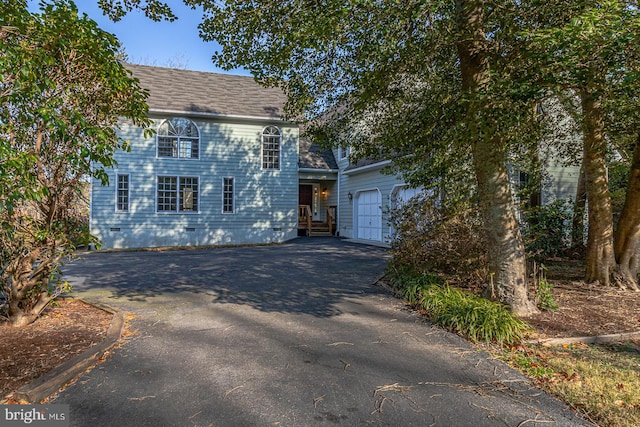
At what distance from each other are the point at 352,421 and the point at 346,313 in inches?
118

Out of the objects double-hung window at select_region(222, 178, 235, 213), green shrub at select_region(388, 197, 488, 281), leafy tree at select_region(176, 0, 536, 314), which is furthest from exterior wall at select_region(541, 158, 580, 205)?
double-hung window at select_region(222, 178, 235, 213)

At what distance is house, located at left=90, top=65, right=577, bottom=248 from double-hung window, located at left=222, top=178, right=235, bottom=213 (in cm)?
4

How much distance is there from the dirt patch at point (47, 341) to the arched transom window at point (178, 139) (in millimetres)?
10978

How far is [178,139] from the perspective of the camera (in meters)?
16.2

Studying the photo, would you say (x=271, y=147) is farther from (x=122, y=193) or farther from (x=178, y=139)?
(x=122, y=193)

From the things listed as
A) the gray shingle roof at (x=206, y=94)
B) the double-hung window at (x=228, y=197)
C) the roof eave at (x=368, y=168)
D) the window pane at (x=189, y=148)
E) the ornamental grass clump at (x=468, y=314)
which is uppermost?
the gray shingle roof at (x=206, y=94)

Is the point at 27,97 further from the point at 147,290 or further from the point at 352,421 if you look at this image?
the point at 147,290

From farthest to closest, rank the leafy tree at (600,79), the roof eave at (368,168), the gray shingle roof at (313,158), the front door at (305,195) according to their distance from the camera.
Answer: the front door at (305,195)
the gray shingle roof at (313,158)
the roof eave at (368,168)
the leafy tree at (600,79)

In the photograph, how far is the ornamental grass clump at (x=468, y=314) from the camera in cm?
479

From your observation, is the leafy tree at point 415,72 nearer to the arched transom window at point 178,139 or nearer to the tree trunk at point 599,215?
the tree trunk at point 599,215

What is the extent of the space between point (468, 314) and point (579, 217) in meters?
8.69

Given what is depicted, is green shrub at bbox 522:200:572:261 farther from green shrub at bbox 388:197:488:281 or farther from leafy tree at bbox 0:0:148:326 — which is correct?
leafy tree at bbox 0:0:148:326

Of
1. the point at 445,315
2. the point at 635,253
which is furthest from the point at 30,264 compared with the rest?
the point at 635,253

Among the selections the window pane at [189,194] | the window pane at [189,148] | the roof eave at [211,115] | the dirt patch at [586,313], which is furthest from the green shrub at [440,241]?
the window pane at [189,148]
